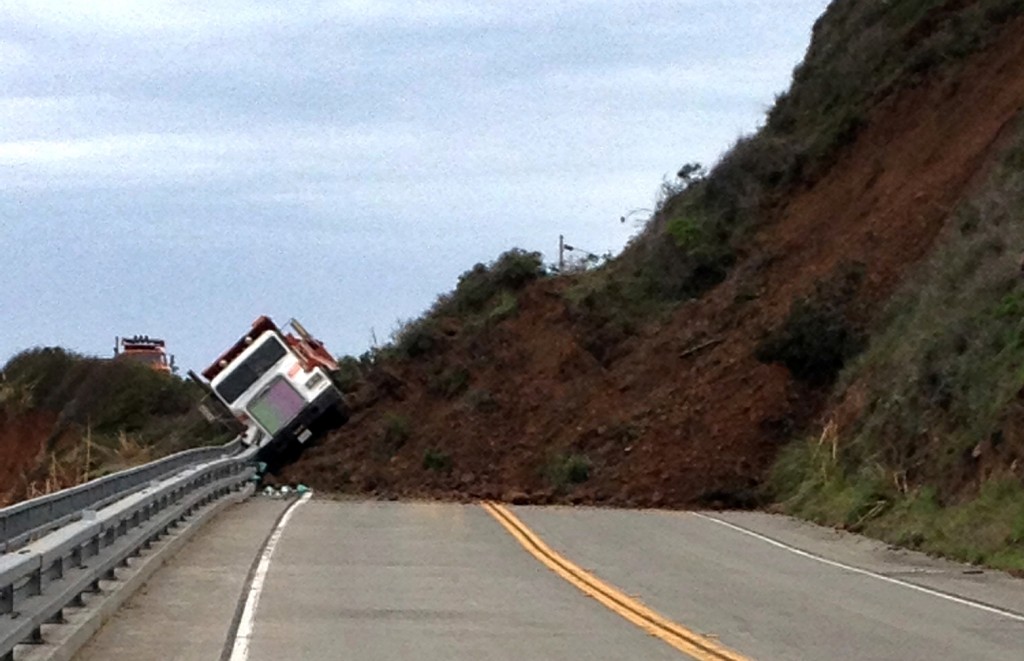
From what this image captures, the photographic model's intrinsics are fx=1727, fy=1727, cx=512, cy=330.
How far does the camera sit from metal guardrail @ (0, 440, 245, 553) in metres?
13.0

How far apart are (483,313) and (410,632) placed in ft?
116

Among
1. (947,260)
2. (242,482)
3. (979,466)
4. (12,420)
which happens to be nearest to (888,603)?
(979,466)

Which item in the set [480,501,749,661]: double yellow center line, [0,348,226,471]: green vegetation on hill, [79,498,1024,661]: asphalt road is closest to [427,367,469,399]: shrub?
[0,348,226,471]: green vegetation on hill

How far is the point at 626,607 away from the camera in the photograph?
53.2ft

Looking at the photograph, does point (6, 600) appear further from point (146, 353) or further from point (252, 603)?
point (146, 353)

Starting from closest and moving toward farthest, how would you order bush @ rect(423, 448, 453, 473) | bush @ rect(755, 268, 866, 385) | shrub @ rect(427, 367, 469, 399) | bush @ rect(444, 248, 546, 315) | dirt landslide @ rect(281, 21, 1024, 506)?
dirt landslide @ rect(281, 21, 1024, 506), bush @ rect(755, 268, 866, 385), bush @ rect(423, 448, 453, 473), shrub @ rect(427, 367, 469, 399), bush @ rect(444, 248, 546, 315)

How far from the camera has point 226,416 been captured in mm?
39938

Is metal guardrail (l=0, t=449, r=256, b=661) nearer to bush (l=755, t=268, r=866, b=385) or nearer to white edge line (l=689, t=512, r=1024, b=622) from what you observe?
white edge line (l=689, t=512, r=1024, b=622)

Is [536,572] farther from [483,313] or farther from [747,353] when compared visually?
[483,313]

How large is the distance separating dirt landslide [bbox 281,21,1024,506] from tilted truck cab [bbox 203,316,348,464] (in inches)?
35.5

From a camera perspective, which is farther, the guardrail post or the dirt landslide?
the dirt landslide

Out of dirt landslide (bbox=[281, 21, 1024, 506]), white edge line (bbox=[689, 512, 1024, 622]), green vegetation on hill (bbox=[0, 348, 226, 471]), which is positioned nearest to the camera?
white edge line (bbox=[689, 512, 1024, 622])

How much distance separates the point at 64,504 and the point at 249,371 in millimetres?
23868

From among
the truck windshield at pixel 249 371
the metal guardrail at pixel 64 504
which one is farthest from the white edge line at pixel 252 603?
the truck windshield at pixel 249 371
